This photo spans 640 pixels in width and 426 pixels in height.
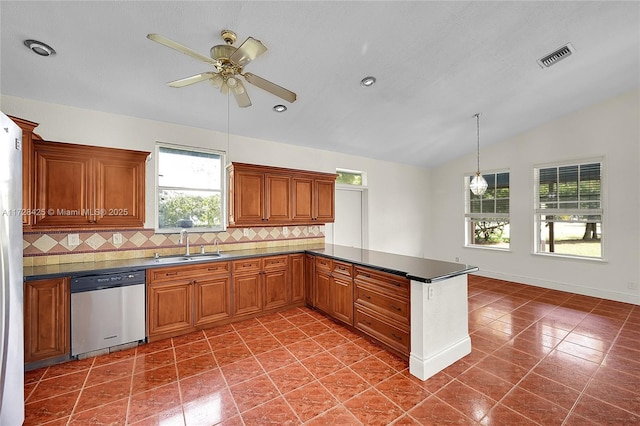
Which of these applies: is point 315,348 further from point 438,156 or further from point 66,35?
point 438,156

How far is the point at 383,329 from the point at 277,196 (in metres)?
2.32

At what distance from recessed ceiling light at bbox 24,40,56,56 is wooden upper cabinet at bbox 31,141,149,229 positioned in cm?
82

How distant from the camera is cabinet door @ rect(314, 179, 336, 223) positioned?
4531 mm

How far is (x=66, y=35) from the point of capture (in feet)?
7.19

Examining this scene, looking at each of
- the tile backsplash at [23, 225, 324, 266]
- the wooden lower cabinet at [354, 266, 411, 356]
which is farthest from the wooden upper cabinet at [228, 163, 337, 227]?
the wooden lower cabinet at [354, 266, 411, 356]

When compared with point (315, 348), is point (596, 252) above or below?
above

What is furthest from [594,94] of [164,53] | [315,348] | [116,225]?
[116,225]

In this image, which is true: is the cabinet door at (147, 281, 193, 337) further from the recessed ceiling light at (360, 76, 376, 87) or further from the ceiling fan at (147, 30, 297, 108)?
the recessed ceiling light at (360, 76, 376, 87)

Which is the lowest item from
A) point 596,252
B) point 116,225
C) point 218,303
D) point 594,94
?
point 218,303

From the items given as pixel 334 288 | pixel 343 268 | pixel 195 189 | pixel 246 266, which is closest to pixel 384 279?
pixel 343 268

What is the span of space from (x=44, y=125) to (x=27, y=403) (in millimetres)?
2654

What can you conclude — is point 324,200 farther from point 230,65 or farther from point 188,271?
point 230,65

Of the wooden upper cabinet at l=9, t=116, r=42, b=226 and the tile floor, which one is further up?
the wooden upper cabinet at l=9, t=116, r=42, b=226

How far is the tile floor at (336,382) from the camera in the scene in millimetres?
1927
